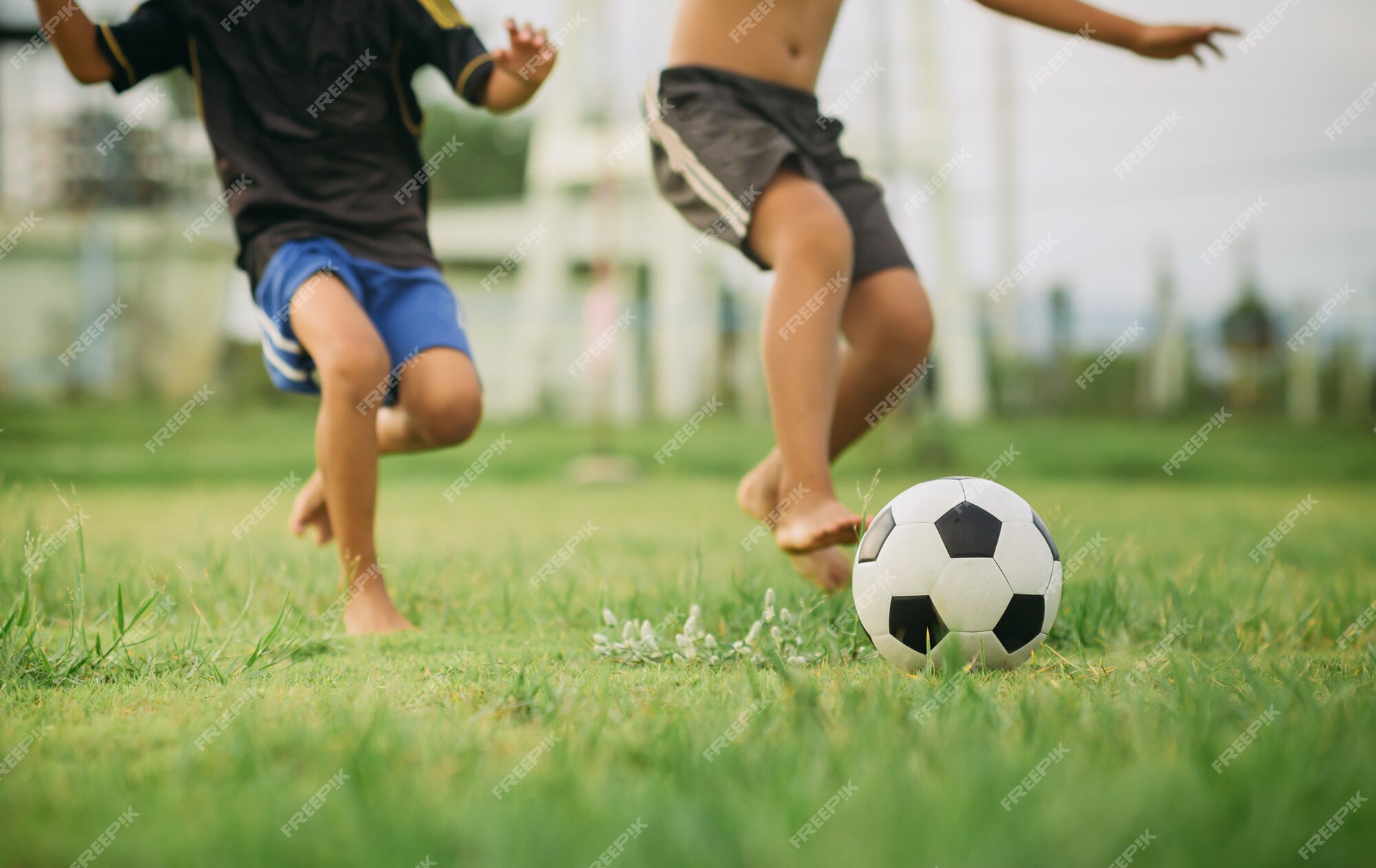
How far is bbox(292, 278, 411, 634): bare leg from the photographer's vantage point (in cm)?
254

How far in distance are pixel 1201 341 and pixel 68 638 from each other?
15.3m

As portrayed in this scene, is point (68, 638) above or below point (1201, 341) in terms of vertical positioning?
above

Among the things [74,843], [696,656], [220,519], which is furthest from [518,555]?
[220,519]

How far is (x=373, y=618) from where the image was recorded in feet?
8.17

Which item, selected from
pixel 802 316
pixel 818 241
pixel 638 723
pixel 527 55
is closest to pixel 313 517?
pixel 527 55

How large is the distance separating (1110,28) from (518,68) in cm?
146

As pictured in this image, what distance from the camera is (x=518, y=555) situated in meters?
3.25

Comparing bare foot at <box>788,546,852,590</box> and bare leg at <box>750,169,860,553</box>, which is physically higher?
bare leg at <box>750,169,860,553</box>

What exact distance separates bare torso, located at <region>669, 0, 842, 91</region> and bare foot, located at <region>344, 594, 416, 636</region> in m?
1.53

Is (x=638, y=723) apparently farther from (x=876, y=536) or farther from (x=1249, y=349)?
(x=1249, y=349)

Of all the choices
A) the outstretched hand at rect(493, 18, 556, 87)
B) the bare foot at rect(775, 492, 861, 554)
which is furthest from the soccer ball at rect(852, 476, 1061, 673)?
the outstretched hand at rect(493, 18, 556, 87)

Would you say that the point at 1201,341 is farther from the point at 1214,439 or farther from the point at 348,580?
the point at 348,580

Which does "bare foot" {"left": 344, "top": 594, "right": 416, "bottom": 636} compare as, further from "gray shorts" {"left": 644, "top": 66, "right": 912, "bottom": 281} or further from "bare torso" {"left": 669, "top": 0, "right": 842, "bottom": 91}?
"bare torso" {"left": 669, "top": 0, "right": 842, "bottom": 91}

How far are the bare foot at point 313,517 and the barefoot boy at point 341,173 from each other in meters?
0.30
